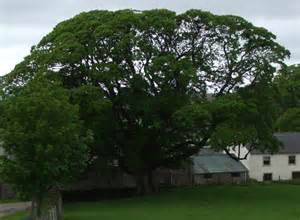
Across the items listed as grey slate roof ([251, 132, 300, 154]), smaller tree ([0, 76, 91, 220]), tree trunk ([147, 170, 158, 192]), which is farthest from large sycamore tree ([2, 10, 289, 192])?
grey slate roof ([251, 132, 300, 154])

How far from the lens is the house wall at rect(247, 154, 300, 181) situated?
274ft

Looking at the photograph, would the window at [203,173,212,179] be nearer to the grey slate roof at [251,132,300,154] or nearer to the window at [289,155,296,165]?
the grey slate roof at [251,132,300,154]

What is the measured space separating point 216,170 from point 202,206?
1180 inches

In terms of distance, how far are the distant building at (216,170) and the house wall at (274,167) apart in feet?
7.83

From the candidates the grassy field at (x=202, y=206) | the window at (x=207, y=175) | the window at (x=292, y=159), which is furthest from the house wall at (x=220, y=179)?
the grassy field at (x=202, y=206)

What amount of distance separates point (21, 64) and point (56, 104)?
82.5 ft

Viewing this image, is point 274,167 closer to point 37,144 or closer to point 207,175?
point 207,175

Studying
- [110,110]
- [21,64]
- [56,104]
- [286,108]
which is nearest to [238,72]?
[110,110]

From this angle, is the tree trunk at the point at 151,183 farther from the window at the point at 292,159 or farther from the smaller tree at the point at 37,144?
the smaller tree at the point at 37,144

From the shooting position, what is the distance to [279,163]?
85125 mm

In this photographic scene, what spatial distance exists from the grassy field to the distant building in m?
11.0

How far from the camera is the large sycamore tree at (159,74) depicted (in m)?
52.0

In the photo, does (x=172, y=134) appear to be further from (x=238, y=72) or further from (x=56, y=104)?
(x=56, y=104)

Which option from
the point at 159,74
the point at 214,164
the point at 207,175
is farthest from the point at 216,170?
the point at 159,74
